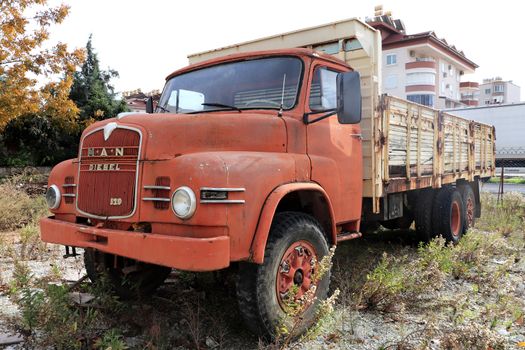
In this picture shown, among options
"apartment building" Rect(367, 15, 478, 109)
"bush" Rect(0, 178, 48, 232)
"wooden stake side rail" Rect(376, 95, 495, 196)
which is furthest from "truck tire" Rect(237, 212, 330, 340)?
"apartment building" Rect(367, 15, 478, 109)

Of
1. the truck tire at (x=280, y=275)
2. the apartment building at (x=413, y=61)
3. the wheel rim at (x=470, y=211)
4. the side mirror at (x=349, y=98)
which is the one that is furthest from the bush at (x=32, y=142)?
the apartment building at (x=413, y=61)

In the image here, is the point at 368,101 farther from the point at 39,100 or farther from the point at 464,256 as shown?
the point at 39,100

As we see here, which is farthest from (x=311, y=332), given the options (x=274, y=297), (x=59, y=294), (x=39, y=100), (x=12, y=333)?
(x=39, y=100)

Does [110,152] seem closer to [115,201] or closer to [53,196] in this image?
[115,201]

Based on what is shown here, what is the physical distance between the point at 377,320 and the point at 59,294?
2.63m

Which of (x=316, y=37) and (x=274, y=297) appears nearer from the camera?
(x=274, y=297)

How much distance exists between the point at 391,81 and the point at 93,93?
29.5 m

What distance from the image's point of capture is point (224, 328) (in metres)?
3.46

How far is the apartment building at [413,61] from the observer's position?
3756 cm

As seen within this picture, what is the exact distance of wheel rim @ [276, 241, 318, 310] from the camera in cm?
324

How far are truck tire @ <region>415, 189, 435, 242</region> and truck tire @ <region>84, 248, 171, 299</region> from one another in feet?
13.0

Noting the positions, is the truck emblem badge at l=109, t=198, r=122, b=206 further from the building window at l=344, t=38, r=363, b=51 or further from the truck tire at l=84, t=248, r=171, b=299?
the building window at l=344, t=38, r=363, b=51

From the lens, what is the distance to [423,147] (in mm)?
5945

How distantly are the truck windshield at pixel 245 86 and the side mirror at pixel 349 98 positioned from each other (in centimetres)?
39
